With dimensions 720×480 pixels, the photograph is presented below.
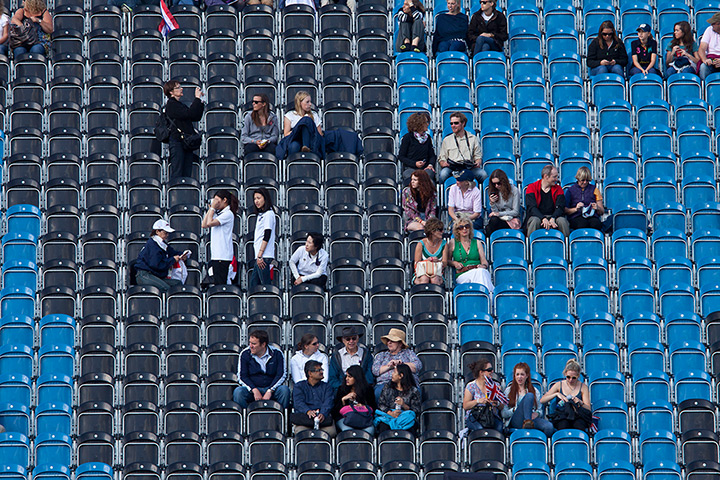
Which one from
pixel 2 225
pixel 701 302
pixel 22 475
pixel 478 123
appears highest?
pixel 478 123

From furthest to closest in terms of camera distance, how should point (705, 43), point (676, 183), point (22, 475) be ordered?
point (705, 43) < point (676, 183) < point (22, 475)

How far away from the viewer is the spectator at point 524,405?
1530 cm

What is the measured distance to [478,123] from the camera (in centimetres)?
1889

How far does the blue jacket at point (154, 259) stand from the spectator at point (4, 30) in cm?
409

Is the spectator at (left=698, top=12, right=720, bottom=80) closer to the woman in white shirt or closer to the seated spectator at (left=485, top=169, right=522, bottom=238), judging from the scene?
the seated spectator at (left=485, top=169, right=522, bottom=238)

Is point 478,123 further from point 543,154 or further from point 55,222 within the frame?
point 55,222

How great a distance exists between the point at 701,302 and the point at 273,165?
16.0 ft

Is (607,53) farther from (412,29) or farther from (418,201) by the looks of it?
(418,201)

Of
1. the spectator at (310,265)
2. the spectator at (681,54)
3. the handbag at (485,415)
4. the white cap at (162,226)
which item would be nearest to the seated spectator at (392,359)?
the handbag at (485,415)

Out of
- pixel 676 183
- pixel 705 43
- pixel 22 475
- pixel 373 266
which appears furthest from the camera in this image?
pixel 705 43

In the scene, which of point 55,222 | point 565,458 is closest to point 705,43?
point 565,458

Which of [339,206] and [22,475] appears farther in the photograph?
[339,206]

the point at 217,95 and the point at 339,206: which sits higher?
the point at 217,95

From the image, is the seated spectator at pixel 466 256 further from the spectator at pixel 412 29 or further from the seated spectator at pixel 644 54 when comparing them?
the seated spectator at pixel 644 54
